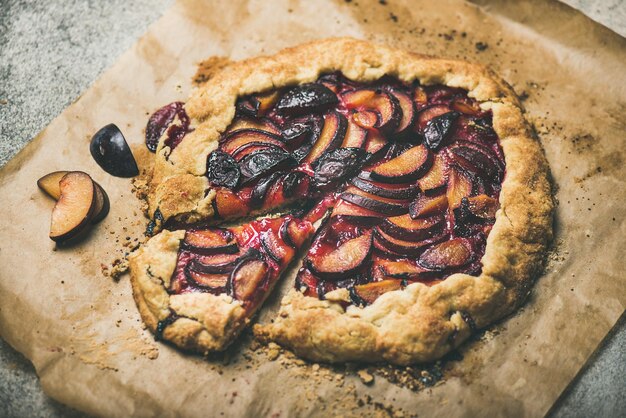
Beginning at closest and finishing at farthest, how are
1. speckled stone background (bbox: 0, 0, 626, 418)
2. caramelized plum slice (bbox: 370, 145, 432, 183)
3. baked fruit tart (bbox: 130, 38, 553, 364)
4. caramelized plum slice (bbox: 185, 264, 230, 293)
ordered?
1. baked fruit tart (bbox: 130, 38, 553, 364)
2. caramelized plum slice (bbox: 185, 264, 230, 293)
3. caramelized plum slice (bbox: 370, 145, 432, 183)
4. speckled stone background (bbox: 0, 0, 626, 418)

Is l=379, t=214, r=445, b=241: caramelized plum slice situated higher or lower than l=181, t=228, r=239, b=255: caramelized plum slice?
higher

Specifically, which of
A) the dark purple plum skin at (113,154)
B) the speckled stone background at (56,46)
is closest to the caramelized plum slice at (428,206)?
the dark purple plum skin at (113,154)

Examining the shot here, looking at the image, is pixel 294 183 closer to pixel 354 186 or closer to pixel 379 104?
pixel 354 186

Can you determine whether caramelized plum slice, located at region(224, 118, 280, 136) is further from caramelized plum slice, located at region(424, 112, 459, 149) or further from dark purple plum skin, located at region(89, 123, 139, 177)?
caramelized plum slice, located at region(424, 112, 459, 149)

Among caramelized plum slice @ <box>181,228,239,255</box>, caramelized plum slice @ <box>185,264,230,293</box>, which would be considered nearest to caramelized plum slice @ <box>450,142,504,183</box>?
caramelized plum slice @ <box>181,228,239,255</box>

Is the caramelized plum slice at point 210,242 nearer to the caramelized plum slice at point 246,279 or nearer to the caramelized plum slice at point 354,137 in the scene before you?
the caramelized plum slice at point 246,279

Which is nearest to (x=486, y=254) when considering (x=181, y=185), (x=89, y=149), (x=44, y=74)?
(x=181, y=185)
